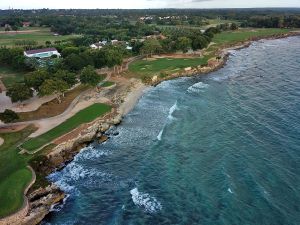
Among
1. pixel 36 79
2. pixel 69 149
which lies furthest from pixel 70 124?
pixel 36 79

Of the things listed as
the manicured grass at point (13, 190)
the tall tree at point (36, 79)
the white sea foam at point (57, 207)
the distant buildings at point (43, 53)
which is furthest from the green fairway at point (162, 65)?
the white sea foam at point (57, 207)

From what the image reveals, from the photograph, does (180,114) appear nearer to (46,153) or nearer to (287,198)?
(46,153)

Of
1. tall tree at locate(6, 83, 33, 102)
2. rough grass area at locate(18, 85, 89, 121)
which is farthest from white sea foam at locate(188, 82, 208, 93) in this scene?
tall tree at locate(6, 83, 33, 102)

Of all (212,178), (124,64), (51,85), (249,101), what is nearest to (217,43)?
(124,64)

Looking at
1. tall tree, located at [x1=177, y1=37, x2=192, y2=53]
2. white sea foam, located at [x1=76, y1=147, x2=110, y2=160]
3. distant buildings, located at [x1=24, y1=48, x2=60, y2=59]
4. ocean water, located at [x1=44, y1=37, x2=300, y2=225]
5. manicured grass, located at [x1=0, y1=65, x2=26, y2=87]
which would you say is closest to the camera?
ocean water, located at [x1=44, y1=37, x2=300, y2=225]

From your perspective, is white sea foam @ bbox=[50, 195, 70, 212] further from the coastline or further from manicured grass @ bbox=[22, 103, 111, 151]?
manicured grass @ bbox=[22, 103, 111, 151]
